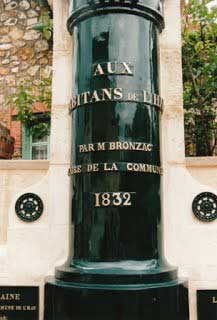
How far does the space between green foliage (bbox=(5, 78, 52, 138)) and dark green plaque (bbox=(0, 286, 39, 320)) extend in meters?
4.61

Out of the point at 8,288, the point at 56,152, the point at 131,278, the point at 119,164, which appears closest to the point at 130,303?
the point at 131,278

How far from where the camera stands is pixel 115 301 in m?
3.31

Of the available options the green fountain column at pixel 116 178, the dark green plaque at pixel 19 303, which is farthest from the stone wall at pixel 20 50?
the green fountain column at pixel 116 178

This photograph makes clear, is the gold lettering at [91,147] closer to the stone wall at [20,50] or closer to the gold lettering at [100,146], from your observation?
the gold lettering at [100,146]

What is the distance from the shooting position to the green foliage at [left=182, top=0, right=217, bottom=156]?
771cm

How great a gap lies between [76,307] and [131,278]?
19.2 inches

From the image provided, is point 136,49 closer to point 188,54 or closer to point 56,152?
point 56,152

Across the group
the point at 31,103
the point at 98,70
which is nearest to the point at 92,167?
the point at 98,70

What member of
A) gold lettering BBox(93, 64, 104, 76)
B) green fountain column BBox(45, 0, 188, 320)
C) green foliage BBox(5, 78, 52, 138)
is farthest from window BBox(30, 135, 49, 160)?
gold lettering BBox(93, 64, 104, 76)

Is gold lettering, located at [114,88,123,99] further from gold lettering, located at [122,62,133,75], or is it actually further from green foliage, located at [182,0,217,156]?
green foliage, located at [182,0,217,156]

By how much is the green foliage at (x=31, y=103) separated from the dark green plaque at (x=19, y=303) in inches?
181

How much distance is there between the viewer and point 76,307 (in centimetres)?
340

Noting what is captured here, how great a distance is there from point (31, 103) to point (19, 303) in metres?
4.99

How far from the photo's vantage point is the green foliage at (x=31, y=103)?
8336 mm
